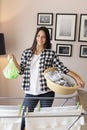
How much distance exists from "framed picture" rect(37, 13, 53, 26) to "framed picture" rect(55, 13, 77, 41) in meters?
0.11

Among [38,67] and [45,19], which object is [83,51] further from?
[38,67]

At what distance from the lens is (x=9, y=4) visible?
11.5 ft

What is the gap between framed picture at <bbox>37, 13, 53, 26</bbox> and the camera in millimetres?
3443

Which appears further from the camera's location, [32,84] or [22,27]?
[22,27]

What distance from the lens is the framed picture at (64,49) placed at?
3486 millimetres

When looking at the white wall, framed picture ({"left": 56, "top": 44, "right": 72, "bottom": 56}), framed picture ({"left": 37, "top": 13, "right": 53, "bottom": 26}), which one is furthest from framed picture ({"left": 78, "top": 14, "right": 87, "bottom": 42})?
framed picture ({"left": 37, "top": 13, "right": 53, "bottom": 26})

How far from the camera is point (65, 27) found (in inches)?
136

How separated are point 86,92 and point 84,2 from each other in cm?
137

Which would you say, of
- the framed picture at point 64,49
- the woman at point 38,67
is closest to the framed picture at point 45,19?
the framed picture at point 64,49

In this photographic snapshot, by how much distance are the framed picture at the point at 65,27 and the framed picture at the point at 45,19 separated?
0.11 meters

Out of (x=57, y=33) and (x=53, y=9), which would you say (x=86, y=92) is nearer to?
(x=57, y=33)

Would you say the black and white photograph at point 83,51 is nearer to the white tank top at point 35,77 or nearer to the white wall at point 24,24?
the white wall at point 24,24

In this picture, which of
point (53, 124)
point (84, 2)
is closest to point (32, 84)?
point (53, 124)

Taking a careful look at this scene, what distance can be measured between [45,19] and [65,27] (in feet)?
1.08
